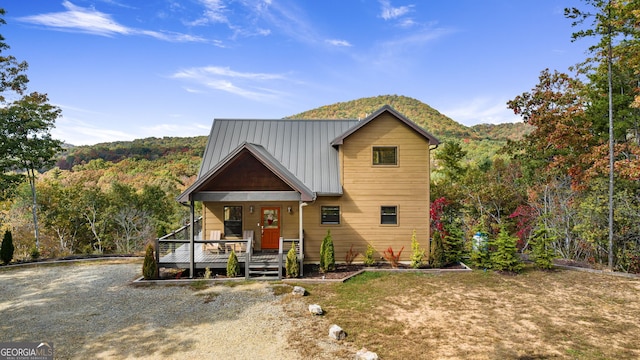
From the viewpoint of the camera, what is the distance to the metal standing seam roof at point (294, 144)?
14.6 metres

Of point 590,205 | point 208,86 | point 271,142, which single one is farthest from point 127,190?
point 590,205

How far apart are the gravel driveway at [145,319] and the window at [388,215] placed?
6048 mm

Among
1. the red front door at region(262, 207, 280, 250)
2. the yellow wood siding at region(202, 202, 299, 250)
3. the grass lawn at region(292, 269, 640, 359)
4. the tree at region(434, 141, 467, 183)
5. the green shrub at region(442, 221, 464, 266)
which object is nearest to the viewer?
the grass lawn at region(292, 269, 640, 359)

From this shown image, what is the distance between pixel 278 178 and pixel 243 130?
494 centimetres

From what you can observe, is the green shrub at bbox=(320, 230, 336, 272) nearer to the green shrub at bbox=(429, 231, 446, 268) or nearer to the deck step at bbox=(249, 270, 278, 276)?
the deck step at bbox=(249, 270, 278, 276)

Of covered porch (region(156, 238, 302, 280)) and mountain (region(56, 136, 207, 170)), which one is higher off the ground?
mountain (region(56, 136, 207, 170))

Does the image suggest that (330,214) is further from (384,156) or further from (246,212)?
(246,212)

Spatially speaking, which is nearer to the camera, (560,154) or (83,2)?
(83,2)

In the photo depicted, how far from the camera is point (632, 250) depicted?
12.5 metres

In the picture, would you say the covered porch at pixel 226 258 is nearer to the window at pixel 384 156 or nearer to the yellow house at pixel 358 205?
the yellow house at pixel 358 205

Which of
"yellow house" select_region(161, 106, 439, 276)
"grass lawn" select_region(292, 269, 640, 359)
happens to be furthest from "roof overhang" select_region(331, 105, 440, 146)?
"grass lawn" select_region(292, 269, 640, 359)

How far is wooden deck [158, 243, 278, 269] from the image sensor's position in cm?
1243

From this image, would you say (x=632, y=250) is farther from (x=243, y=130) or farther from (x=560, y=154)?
(x=243, y=130)

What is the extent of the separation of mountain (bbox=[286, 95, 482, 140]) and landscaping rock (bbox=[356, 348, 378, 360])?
40435mm
